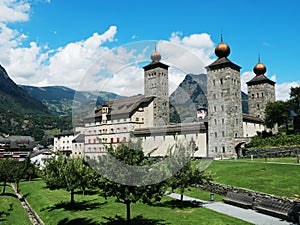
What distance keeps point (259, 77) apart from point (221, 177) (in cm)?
5798

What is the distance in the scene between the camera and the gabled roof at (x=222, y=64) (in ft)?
205

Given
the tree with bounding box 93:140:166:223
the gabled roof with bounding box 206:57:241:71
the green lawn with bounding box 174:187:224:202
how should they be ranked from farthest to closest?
the gabled roof with bounding box 206:57:241:71 → the green lawn with bounding box 174:187:224:202 → the tree with bounding box 93:140:166:223

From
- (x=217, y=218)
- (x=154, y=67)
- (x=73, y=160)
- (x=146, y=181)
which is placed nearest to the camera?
(x=146, y=181)

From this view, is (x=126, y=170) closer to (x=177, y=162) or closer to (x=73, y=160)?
(x=177, y=162)

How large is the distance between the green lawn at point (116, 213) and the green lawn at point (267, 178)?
600cm

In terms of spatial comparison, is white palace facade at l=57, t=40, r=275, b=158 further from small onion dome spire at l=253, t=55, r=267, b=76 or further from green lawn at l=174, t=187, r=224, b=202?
green lawn at l=174, t=187, r=224, b=202

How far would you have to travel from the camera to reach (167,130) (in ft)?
204

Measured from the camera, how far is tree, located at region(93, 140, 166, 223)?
56.7 feet

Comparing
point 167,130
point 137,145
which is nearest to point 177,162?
point 137,145

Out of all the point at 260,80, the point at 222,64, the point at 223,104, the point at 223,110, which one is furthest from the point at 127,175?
the point at 260,80

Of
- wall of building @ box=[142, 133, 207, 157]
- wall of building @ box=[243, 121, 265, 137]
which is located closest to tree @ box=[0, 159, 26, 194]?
wall of building @ box=[142, 133, 207, 157]

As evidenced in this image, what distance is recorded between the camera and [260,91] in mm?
84750

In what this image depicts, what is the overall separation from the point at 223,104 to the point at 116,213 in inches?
1706

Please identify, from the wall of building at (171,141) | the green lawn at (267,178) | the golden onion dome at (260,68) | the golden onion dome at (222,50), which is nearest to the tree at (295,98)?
the golden onion dome at (222,50)
